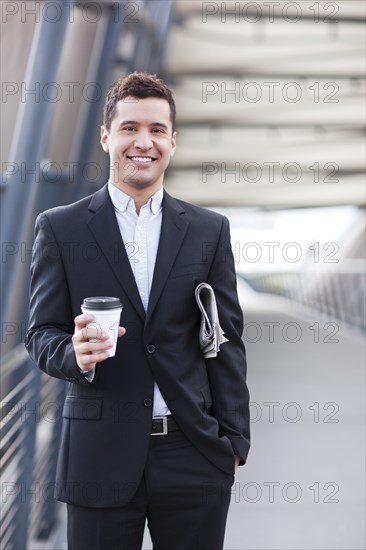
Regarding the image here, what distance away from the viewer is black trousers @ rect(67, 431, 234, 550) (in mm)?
1832

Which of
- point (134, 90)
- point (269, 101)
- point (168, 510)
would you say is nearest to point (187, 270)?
point (134, 90)

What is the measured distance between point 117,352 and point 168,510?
0.36 metres

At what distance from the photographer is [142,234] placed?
1.92 metres

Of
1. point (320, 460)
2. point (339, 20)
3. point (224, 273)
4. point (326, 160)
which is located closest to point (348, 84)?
point (339, 20)

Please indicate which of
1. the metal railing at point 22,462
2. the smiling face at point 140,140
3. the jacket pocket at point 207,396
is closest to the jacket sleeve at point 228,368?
the jacket pocket at point 207,396

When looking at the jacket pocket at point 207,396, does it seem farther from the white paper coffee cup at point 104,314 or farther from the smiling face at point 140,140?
the smiling face at point 140,140

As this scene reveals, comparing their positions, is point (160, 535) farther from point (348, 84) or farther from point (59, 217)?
point (348, 84)

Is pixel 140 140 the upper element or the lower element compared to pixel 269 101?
lower

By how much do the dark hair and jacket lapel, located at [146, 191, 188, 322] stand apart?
0.23 m

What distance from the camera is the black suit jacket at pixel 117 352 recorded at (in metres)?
1.83

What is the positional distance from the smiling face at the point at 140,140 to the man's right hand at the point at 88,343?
14.9 inches

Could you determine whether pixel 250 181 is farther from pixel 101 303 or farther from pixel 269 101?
pixel 101 303

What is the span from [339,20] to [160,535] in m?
10.8

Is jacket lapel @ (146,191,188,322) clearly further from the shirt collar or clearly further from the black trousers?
the black trousers
